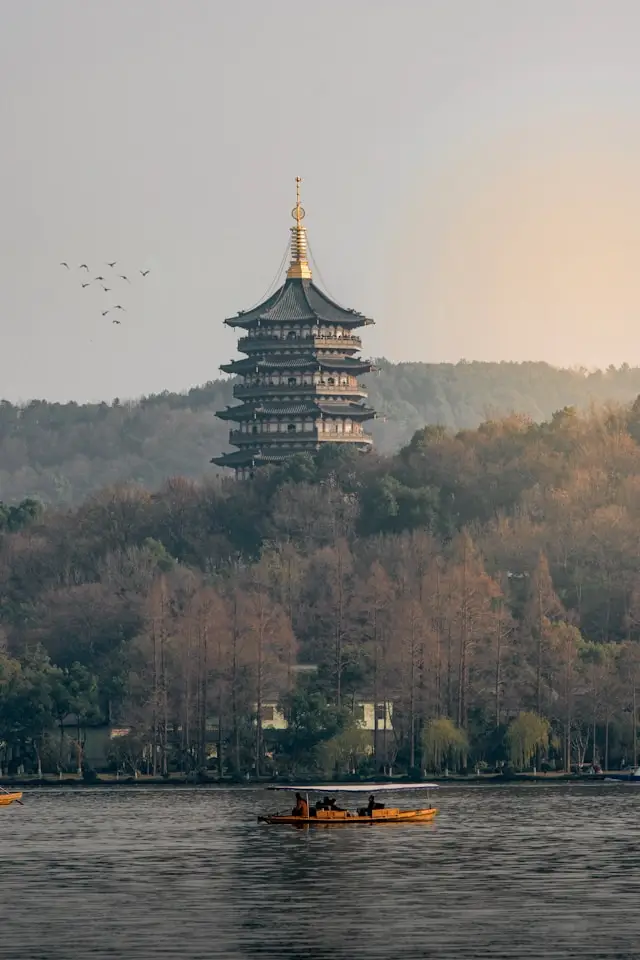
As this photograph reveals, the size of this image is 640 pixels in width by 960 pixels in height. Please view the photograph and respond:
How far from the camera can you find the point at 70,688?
13438 cm

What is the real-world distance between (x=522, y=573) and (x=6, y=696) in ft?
114

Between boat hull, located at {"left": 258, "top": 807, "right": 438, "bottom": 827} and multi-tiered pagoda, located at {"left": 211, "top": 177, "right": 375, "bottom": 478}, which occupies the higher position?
multi-tiered pagoda, located at {"left": 211, "top": 177, "right": 375, "bottom": 478}

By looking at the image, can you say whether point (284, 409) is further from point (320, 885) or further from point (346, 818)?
point (320, 885)

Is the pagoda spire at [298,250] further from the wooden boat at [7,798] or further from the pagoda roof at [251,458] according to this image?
the wooden boat at [7,798]

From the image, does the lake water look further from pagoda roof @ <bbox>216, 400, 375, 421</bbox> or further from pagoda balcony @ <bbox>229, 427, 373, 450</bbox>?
pagoda balcony @ <bbox>229, 427, 373, 450</bbox>

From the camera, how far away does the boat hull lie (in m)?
91.6

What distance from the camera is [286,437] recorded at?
17262 cm

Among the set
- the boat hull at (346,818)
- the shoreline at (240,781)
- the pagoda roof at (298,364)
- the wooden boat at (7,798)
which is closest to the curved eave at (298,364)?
the pagoda roof at (298,364)

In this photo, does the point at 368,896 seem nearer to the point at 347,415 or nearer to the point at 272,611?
the point at 272,611

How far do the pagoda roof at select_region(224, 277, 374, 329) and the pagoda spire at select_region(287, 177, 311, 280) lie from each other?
461 millimetres

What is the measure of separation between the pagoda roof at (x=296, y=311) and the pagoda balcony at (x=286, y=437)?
23.3ft

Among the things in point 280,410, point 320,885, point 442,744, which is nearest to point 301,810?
point 320,885

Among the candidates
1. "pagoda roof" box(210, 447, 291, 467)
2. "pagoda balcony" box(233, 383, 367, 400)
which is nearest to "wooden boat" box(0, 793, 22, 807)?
"pagoda roof" box(210, 447, 291, 467)

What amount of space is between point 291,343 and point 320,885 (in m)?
103
